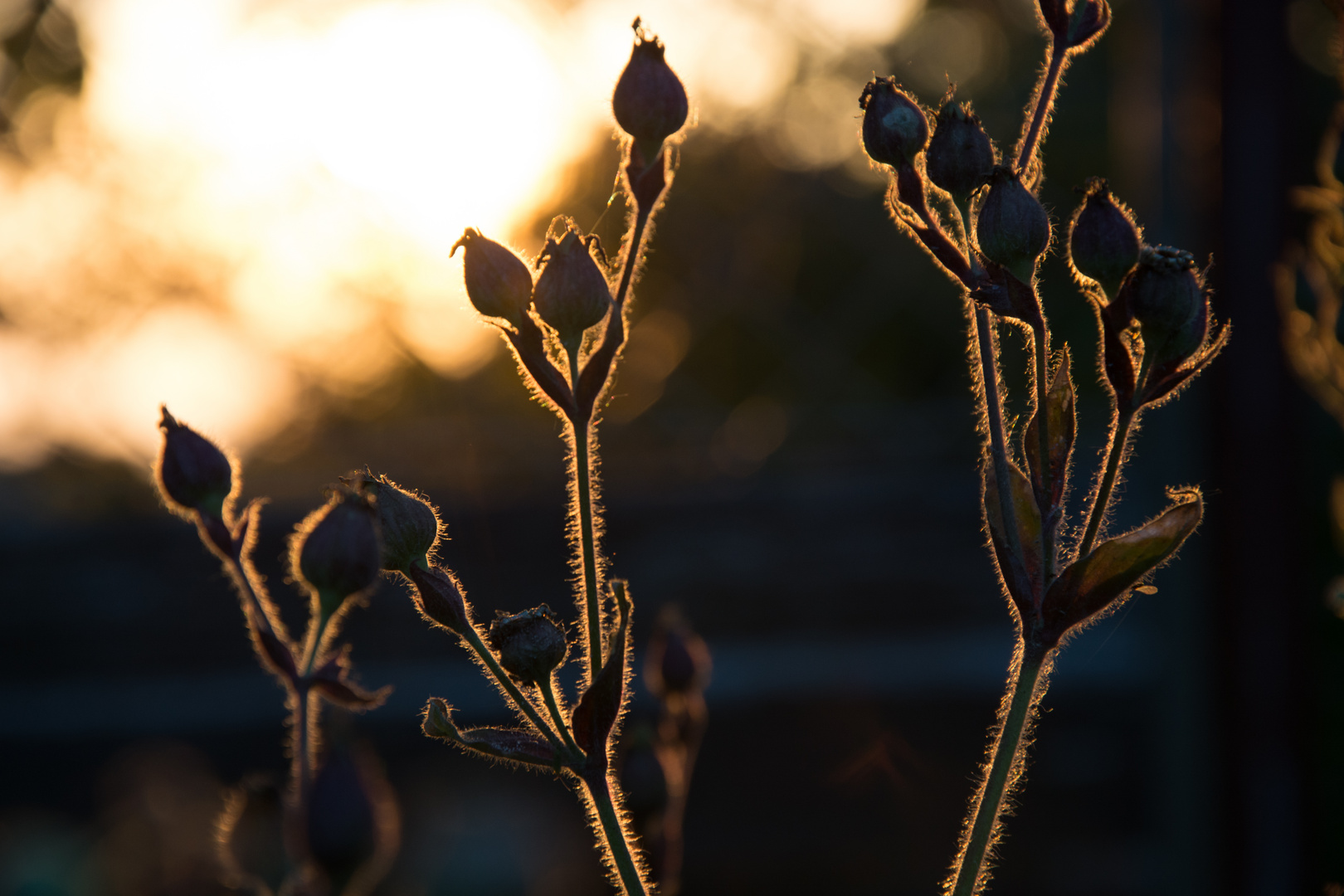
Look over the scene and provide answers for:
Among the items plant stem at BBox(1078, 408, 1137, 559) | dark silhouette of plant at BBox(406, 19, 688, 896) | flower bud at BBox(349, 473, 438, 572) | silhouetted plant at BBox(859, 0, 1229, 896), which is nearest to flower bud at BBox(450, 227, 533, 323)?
dark silhouette of plant at BBox(406, 19, 688, 896)

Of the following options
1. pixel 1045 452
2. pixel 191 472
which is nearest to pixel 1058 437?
pixel 1045 452

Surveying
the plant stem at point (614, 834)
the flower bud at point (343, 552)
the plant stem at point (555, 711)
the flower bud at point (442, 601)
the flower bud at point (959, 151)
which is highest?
the flower bud at point (959, 151)

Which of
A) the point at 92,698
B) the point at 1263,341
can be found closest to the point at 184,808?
the point at 92,698

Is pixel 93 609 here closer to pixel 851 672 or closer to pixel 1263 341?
pixel 851 672

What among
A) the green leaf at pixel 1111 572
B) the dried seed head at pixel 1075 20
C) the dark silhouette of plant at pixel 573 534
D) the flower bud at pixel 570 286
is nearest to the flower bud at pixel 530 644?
the dark silhouette of plant at pixel 573 534

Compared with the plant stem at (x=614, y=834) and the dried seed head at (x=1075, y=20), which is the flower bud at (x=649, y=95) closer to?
the dried seed head at (x=1075, y=20)

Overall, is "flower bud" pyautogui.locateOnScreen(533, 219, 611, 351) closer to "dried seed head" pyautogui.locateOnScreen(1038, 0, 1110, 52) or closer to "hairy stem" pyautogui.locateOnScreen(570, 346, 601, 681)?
"hairy stem" pyautogui.locateOnScreen(570, 346, 601, 681)
